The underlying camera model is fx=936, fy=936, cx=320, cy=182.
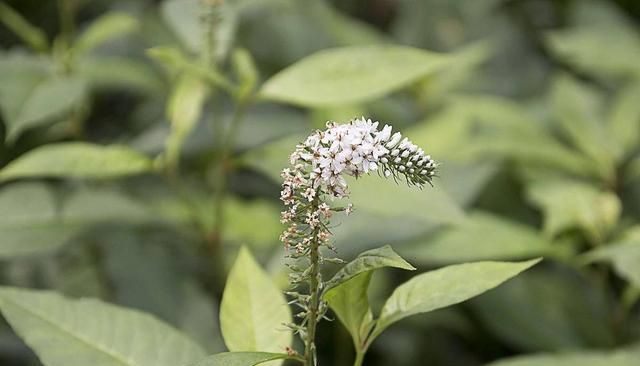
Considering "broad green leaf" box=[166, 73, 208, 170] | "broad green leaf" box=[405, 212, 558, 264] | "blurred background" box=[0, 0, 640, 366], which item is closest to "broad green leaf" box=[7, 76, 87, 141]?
"blurred background" box=[0, 0, 640, 366]

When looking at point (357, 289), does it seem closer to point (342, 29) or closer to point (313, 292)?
point (313, 292)

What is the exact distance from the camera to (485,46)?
7.64 ft

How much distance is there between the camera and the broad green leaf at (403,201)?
4.17 feet

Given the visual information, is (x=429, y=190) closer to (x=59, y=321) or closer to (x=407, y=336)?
(x=407, y=336)

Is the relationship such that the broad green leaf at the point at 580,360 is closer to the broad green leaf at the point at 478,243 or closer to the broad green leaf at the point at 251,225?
the broad green leaf at the point at 478,243

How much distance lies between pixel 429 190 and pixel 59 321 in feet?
1.95

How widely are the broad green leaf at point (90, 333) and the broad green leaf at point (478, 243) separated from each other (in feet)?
1.78

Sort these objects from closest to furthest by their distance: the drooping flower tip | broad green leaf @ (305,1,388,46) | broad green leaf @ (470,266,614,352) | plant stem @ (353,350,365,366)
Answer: the drooping flower tip
plant stem @ (353,350,365,366)
broad green leaf @ (470,266,614,352)
broad green leaf @ (305,1,388,46)

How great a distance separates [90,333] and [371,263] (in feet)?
1.08

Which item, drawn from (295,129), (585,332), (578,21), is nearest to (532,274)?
(585,332)

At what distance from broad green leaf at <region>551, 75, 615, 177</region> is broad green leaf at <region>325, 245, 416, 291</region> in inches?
41.9

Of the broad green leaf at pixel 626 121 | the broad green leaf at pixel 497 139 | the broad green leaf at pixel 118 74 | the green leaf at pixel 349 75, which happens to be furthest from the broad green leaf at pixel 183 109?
the broad green leaf at pixel 626 121

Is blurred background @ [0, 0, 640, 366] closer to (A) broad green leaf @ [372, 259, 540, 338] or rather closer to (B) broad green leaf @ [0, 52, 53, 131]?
(B) broad green leaf @ [0, 52, 53, 131]

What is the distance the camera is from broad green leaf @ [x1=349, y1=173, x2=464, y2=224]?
1272 millimetres
